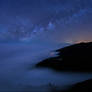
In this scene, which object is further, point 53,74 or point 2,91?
point 53,74

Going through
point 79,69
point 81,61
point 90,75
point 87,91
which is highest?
point 81,61

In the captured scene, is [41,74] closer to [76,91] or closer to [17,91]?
[17,91]

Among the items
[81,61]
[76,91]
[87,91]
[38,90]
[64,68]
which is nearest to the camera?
[87,91]

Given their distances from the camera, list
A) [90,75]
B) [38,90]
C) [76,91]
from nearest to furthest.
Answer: [76,91], [38,90], [90,75]

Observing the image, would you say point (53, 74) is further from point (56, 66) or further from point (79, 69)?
point (79, 69)

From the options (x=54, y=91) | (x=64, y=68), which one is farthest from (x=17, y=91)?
(x=64, y=68)

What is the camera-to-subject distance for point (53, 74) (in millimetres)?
24328

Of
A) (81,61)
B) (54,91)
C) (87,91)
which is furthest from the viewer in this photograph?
(81,61)

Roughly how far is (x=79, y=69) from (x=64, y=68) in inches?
133

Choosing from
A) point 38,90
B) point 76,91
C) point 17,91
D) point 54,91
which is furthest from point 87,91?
point 17,91

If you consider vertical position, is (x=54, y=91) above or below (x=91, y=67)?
below

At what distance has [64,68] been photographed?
26.2 metres

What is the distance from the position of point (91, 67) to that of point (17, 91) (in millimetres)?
16714

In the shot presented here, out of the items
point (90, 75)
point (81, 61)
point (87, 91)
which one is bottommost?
point (87, 91)
